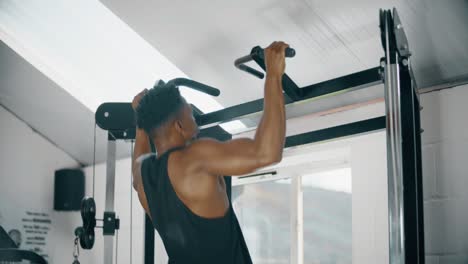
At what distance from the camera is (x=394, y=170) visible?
1.70m

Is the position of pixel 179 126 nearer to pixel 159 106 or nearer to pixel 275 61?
pixel 159 106

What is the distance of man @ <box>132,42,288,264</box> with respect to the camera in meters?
1.70

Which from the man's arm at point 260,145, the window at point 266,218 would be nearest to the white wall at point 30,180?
the window at point 266,218

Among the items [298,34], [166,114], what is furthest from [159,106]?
[298,34]

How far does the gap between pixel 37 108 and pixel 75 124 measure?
0.88 ft

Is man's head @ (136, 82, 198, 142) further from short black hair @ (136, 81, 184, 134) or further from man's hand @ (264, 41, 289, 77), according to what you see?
man's hand @ (264, 41, 289, 77)

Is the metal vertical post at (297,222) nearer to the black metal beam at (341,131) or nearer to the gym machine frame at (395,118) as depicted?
the black metal beam at (341,131)

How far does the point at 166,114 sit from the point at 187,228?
13.8 inches

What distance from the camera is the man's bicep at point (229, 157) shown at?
5.54ft

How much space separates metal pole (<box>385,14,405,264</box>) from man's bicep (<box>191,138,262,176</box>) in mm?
369

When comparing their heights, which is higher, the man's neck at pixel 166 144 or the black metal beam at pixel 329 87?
the black metal beam at pixel 329 87

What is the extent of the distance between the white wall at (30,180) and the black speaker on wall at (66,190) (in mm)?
69

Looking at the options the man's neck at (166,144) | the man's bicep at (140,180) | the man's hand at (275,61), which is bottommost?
the man's bicep at (140,180)

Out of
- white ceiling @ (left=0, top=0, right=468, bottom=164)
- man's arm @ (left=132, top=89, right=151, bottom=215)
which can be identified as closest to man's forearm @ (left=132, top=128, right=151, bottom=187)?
man's arm @ (left=132, top=89, right=151, bottom=215)
